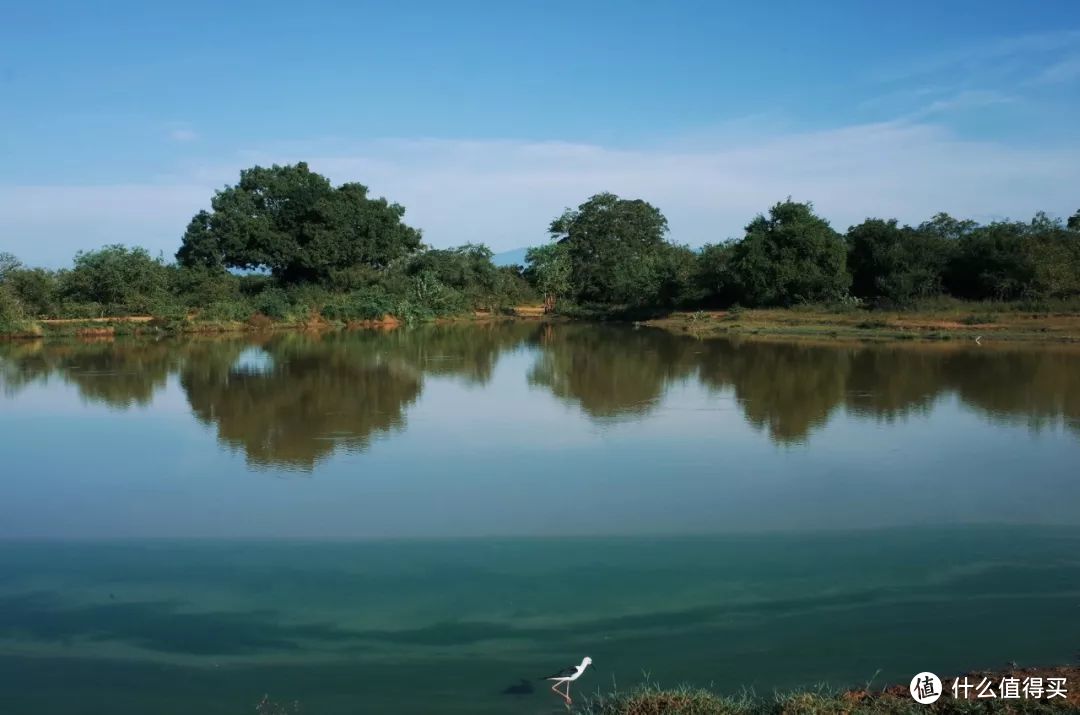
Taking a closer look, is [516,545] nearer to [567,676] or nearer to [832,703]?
[567,676]

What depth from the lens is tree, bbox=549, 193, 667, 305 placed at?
52156mm

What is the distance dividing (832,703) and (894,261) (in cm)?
3182

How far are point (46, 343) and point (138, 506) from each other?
962 inches

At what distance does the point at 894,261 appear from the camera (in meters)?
33.1

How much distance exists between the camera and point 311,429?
41.0 ft

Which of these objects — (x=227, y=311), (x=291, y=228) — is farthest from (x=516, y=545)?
(x=291, y=228)

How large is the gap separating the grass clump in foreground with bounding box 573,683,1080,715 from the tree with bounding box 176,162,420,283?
3757cm

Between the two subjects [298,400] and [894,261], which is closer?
[298,400]

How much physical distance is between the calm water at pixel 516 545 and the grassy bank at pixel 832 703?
14.2 inches

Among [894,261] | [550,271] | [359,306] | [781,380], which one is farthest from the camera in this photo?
[550,271]

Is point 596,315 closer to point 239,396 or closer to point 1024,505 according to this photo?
point 239,396

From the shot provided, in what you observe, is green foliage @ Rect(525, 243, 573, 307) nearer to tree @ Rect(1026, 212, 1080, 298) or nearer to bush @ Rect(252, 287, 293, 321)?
bush @ Rect(252, 287, 293, 321)

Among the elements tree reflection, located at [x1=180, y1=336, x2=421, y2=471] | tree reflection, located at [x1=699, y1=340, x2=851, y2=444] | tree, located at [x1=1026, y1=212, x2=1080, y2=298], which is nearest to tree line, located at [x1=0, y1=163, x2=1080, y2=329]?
tree, located at [x1=1026, y1=212, x2=1080, y2=298]

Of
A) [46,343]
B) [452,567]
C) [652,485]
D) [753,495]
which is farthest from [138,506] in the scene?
[46,343]
